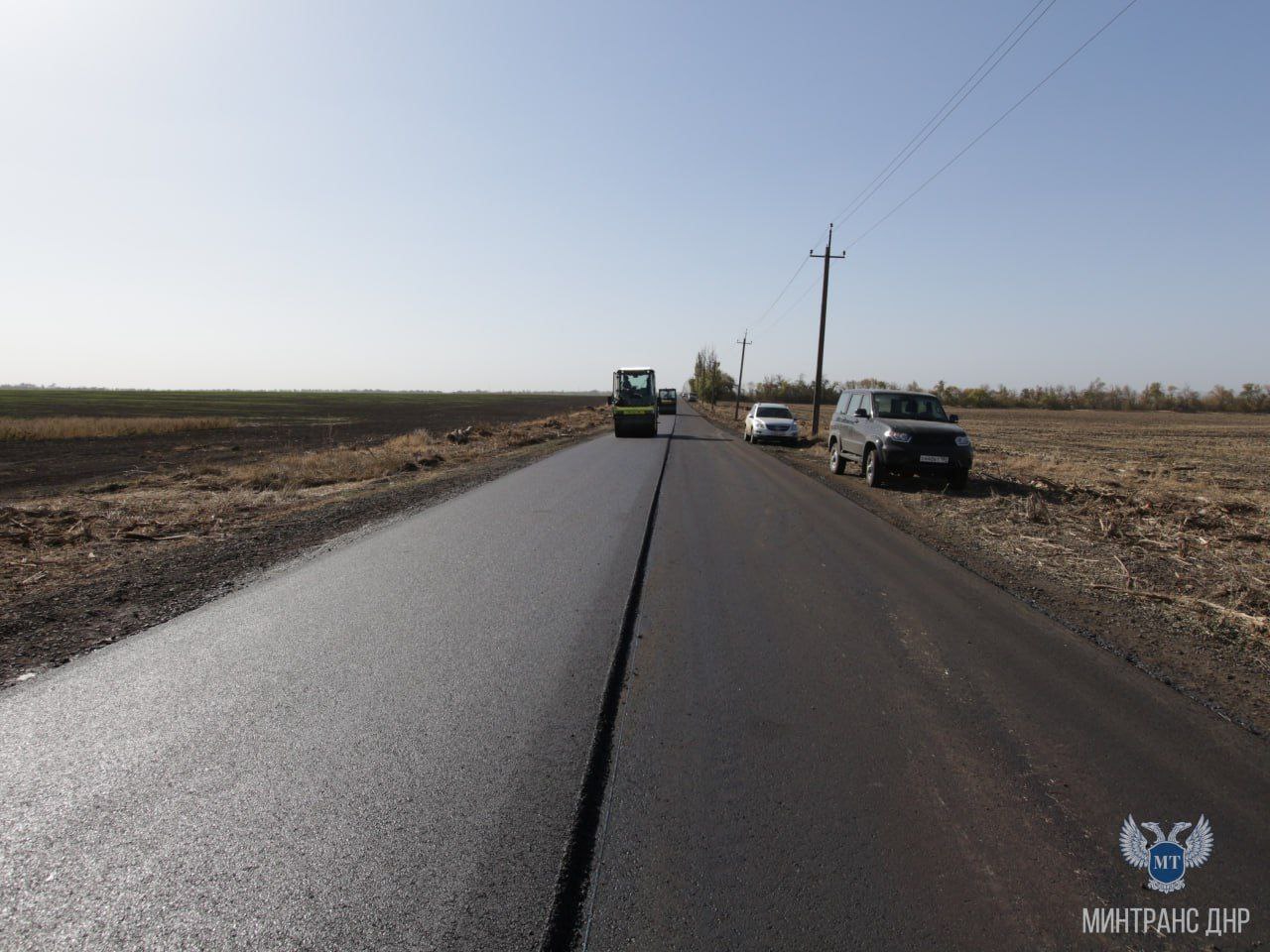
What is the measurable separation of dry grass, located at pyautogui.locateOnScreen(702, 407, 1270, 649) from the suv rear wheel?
596 millimetres

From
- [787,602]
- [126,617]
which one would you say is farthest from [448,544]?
[787,602]

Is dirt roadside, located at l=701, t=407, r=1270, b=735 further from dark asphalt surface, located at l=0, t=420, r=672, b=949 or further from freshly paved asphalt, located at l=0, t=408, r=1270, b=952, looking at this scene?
dark asphalt surface, located at l=0, t=420, r=672, b=949

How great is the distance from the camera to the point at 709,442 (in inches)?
1044

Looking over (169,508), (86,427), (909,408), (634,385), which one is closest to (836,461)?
(909,408)

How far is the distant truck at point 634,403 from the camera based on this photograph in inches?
1136

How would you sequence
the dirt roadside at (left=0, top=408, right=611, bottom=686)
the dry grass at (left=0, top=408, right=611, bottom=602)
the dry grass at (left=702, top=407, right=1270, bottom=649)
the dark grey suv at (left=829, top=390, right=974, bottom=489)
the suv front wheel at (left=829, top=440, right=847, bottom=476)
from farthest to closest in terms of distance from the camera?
1. the suv front wheel at (left=829, top=440, right=847, bottom=476)
2. the dark grey suv at (left=829, top=390, right=974, bottom=489)
3. the dry grass at (left=0, top=408, right=611, bottom=602)
4. the dry grass at (left=702, top=407, right=1270, bottom=649)
5. the dirt roadside at (left=0, top=408, right=611, bottom=686)

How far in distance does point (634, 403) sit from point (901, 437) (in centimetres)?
1731

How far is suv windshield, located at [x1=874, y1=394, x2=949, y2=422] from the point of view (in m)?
13.9

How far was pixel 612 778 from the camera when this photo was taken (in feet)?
9.89

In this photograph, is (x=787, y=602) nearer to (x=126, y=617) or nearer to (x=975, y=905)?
(x=975, y=905)

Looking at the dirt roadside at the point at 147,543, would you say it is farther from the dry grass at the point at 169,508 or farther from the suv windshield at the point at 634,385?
the suv windshield at the point at 634,385

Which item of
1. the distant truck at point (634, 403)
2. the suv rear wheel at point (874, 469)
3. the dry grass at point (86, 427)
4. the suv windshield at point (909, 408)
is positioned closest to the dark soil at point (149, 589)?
the suv rear wheel at point (874, 469)

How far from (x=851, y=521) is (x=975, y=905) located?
7862 mm

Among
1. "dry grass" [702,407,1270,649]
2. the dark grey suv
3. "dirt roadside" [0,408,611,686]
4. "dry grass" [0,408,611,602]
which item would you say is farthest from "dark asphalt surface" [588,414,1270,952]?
the dark grey suv
